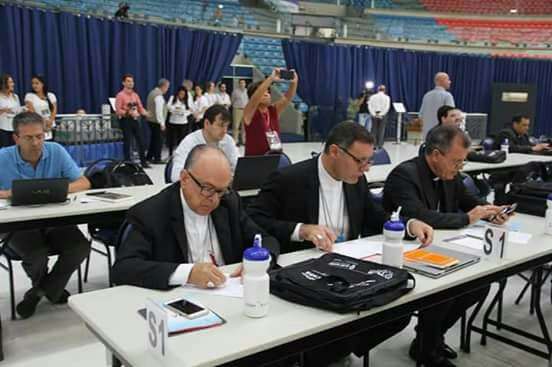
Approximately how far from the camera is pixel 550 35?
55.1 feet

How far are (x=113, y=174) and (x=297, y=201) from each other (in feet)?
5.87

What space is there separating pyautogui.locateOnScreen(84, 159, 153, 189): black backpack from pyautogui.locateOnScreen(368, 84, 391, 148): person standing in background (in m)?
8.72

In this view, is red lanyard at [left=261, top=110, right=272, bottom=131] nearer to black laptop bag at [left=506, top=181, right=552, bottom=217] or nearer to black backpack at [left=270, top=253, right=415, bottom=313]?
black laptop bag at [left=506, top=181, right=552, bottom=217]

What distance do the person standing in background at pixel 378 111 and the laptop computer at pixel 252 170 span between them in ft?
28.1

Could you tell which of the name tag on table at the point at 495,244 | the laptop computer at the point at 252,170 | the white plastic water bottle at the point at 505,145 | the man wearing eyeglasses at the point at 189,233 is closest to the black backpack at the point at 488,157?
the white plastic water bottle at the point at 505,145

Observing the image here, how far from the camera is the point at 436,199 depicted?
289 centimetres

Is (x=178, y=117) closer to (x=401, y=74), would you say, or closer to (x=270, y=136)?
(x=270, y=136)

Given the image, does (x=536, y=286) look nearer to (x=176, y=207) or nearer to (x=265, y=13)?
(x=176, y=207)

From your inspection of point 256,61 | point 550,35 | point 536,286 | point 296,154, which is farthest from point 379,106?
point 536,286

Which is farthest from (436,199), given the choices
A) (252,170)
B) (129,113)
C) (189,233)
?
(129,113)

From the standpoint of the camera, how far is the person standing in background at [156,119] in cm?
884

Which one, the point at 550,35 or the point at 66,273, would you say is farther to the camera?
the point at 550,35

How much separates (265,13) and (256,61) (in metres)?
1.82

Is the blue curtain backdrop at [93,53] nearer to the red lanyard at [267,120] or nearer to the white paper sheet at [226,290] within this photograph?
the red lanyard at [267,120]
